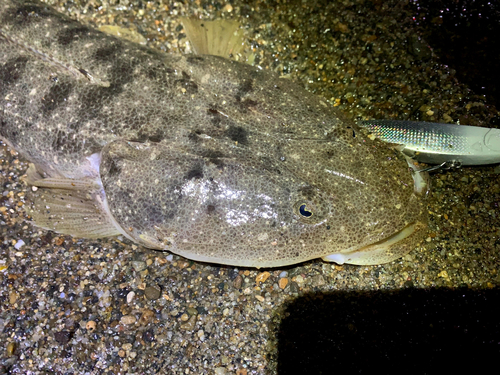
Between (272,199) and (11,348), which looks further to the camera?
(11,348)

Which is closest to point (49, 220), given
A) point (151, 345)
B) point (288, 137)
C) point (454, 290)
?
point (151, 345)

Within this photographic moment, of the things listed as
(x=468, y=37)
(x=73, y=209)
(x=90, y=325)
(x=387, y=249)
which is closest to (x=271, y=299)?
(x=387, y=249)

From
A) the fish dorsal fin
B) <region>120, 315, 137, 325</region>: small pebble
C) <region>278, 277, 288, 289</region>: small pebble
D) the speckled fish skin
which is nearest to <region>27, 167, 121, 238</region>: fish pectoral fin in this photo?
the speckled fish skin

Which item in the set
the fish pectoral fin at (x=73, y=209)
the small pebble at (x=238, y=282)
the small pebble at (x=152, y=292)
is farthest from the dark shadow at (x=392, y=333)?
the fish pectoral fin at (x=73, y=209)

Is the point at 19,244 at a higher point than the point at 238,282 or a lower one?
lower

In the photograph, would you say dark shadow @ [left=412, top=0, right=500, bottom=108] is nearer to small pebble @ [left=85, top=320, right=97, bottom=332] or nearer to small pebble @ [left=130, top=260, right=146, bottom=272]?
small pebble @ [left=130, top=260, right=146, bottom=272]

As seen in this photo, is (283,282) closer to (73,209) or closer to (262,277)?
(262,277)

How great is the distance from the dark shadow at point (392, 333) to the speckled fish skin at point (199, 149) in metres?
0.52

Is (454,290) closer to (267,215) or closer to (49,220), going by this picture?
(267,215)

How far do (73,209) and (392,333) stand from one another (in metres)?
3.05

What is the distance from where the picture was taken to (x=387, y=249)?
2.85 m

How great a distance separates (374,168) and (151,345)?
7.74 feet

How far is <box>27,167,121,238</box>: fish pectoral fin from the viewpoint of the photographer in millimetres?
3135

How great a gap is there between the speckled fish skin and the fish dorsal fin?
0.69 meters
